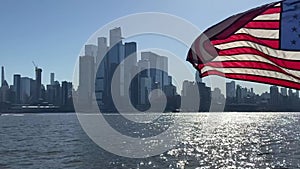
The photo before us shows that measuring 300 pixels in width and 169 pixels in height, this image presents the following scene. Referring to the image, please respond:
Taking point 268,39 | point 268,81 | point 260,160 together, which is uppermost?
point 268,39

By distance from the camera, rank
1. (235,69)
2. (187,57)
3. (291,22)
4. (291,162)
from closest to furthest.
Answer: (291,22) < (235,69) < (187,57) < (291,162)

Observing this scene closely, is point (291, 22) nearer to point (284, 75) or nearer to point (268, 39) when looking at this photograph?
point (268, 39)

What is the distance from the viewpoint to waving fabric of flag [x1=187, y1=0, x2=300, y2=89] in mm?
6941

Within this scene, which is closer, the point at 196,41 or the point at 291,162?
the point at 196,41

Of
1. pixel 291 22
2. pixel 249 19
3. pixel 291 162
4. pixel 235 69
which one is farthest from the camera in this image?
pixel 291 162

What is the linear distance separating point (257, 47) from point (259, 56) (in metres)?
0.30

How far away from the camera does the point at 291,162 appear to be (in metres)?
48.8

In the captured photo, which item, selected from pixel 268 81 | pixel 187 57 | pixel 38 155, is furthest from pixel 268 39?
pixel 38 155

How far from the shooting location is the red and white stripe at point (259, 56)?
7293 mm

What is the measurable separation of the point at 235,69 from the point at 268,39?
1304 mm

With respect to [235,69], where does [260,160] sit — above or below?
below

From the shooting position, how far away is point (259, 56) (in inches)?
317

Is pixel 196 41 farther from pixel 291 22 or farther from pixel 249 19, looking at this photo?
pixel 291 22

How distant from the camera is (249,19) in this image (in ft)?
23.6
